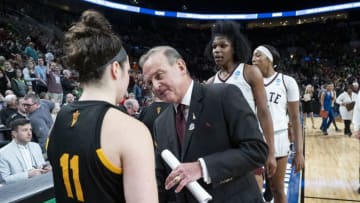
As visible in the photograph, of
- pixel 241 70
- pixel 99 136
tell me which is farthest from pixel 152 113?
pixel 99 136

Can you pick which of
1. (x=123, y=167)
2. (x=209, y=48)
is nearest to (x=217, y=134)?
(x=123, y=167)

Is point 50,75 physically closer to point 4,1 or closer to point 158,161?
point 158,161

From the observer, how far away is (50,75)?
29.6 ft

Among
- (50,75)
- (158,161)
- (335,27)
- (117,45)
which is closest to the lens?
(117,45)

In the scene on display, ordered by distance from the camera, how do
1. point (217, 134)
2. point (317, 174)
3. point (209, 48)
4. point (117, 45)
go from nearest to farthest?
point (117, 45) → point (217, 134) → point (209, 48) → point (317, 174)

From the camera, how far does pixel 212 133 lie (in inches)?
62.2

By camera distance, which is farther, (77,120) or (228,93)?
(228,93)

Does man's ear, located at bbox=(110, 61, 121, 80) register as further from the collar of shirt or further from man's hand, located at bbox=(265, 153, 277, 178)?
man's hand, located at bbox=(265, 153, 277, 178)

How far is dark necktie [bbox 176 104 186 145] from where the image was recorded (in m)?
1.69

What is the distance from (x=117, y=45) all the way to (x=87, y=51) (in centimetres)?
10

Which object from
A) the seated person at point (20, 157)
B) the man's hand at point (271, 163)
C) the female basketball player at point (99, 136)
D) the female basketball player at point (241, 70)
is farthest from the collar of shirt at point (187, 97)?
the seated person at point (20, 157)

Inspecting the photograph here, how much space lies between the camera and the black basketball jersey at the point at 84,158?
1.09 meters

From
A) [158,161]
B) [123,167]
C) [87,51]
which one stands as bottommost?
[158,161]

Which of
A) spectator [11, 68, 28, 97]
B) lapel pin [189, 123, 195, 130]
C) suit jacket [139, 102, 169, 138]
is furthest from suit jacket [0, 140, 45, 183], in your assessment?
spectator [11, 68, 28, 97]
